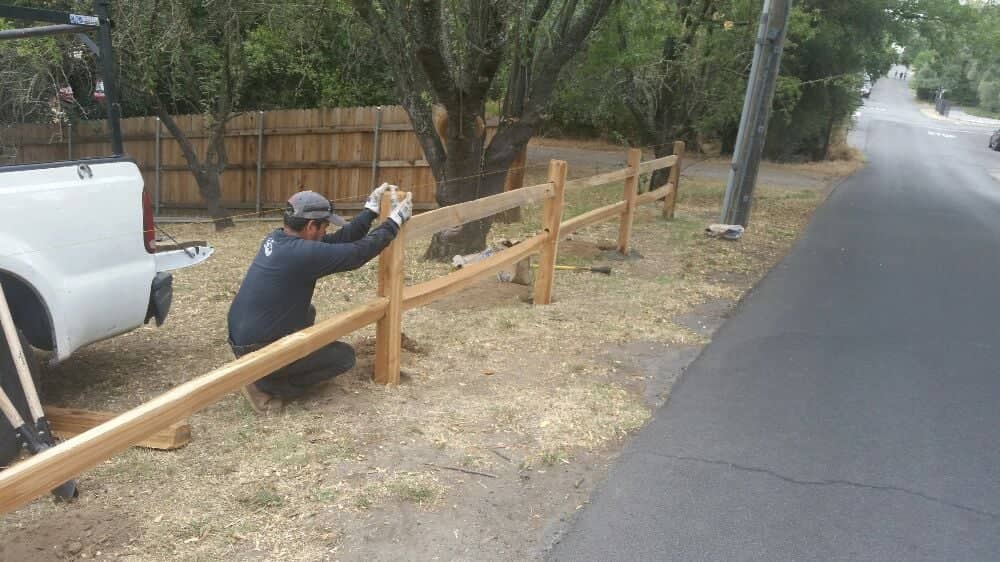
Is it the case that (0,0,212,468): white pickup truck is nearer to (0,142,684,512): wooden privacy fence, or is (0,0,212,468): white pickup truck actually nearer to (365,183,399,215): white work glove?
(0,142,684,512): wooden privacy fence

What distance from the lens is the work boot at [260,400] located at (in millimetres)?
4535

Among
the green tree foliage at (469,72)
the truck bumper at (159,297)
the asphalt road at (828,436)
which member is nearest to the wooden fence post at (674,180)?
the asphalt road at (828,436)

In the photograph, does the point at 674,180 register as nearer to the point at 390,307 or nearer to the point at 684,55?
the point at 684,55

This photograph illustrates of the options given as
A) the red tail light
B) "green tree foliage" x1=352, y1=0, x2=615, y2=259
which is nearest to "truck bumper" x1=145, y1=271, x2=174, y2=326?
the red tail light

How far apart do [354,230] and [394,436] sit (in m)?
1.37

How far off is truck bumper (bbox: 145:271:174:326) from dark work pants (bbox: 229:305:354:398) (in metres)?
0.63

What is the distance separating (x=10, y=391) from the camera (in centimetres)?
397

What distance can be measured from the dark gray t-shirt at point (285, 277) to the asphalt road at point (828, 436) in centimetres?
176

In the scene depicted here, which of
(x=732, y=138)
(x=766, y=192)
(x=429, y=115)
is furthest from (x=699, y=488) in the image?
(x=732, y=138)

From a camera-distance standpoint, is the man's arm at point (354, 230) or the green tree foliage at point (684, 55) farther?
the green tree foliage at point (684, 55)

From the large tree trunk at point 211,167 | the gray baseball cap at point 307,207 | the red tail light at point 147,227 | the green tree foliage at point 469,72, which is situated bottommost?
the large tree trunk at point 211,167

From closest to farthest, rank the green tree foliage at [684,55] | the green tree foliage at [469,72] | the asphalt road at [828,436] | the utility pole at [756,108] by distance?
the asphalt road at [828,436] < the green tree foliage at [469,72] < the utility pole at [756,108] < the green tree foliage at [684,55]

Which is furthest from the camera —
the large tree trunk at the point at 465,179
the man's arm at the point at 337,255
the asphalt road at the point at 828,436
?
the large tree trunk at the point at 465,179

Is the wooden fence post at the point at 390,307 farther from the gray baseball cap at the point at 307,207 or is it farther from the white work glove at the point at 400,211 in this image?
the gray baseball cap at the point at 307,207
